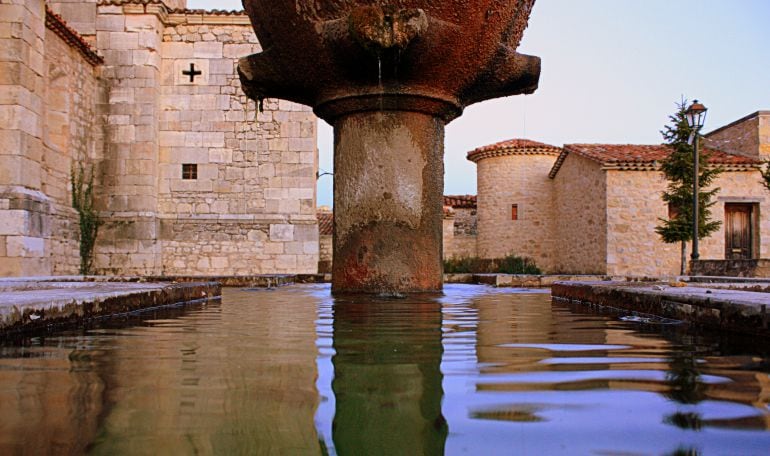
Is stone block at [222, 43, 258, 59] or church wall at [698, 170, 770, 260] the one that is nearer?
stone block at [222, 43, 258, 59]

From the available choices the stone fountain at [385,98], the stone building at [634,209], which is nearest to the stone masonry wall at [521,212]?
the stone building at [634,209]

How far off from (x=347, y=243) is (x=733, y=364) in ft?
10.6

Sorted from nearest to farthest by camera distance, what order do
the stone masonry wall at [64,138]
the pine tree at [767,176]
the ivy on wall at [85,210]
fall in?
the stone masonry wall at [64,138]
the ivy on wall at [85,210]
the pine tree at [767,176]

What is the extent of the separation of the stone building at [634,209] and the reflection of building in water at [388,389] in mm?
18130

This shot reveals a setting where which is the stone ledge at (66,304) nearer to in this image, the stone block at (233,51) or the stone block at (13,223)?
the stone block at (13,223)

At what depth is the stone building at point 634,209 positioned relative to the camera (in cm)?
1969

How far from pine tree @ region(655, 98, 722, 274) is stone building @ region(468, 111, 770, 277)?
49 cm

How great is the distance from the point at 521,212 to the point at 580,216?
3.27m

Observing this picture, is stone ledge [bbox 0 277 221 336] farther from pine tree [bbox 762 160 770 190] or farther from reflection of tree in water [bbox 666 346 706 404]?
pine tree [bbox 762 160 770 190]

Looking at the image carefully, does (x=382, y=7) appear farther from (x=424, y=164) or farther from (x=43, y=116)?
(x=43, y=116)

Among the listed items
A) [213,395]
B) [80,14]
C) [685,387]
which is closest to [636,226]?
[80,14]

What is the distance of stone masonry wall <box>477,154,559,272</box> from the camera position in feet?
79.9

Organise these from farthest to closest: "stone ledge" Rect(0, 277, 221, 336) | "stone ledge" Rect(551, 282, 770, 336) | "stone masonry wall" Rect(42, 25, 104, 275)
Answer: "stone masonry wall" Rect(42, 25, 104, 275)
"stone ledge" Rect(0, 277, 221, 336)
"stone ledge" Rect(551, 282, 770, 336)

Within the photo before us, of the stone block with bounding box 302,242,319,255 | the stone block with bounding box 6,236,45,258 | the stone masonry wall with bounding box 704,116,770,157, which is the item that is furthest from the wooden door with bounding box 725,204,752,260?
the stone block with bounding box 6,236,45,258
